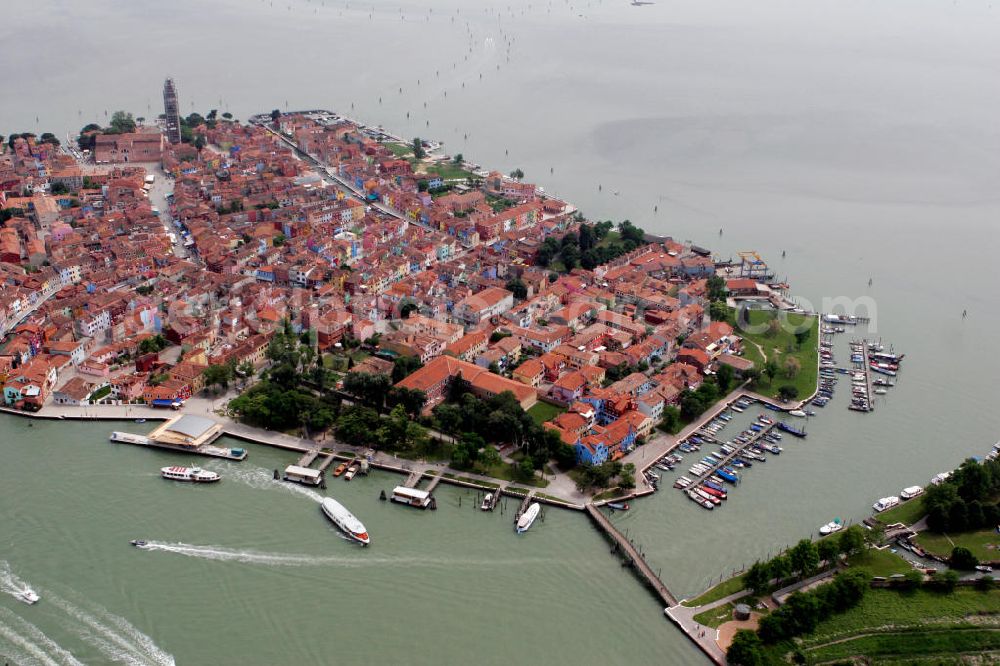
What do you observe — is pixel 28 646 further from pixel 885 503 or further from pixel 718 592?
pixel 885 503

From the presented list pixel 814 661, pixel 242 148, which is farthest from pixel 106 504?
pixel 242 148

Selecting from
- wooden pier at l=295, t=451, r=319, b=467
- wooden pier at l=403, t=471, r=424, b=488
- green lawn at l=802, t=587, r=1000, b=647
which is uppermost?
wooden pier at l=295, t=451, r=319, b=467

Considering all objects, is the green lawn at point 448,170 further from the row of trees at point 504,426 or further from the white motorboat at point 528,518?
the white motorboat at point 528,518

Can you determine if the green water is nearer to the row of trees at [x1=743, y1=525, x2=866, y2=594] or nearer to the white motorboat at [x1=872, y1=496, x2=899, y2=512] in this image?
the row of trees at [x1=743, y1=525, x2=866, y2=594]

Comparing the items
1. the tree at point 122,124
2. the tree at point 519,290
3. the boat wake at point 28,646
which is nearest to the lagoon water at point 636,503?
the boat wake at point 28,646

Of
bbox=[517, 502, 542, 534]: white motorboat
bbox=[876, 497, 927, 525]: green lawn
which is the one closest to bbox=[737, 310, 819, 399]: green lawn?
bbox=[876, 497, 927, 525]: green lawn

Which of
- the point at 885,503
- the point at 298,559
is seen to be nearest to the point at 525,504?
the point at 298,559

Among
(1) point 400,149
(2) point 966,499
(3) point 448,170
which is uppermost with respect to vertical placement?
(1) point 400,149
